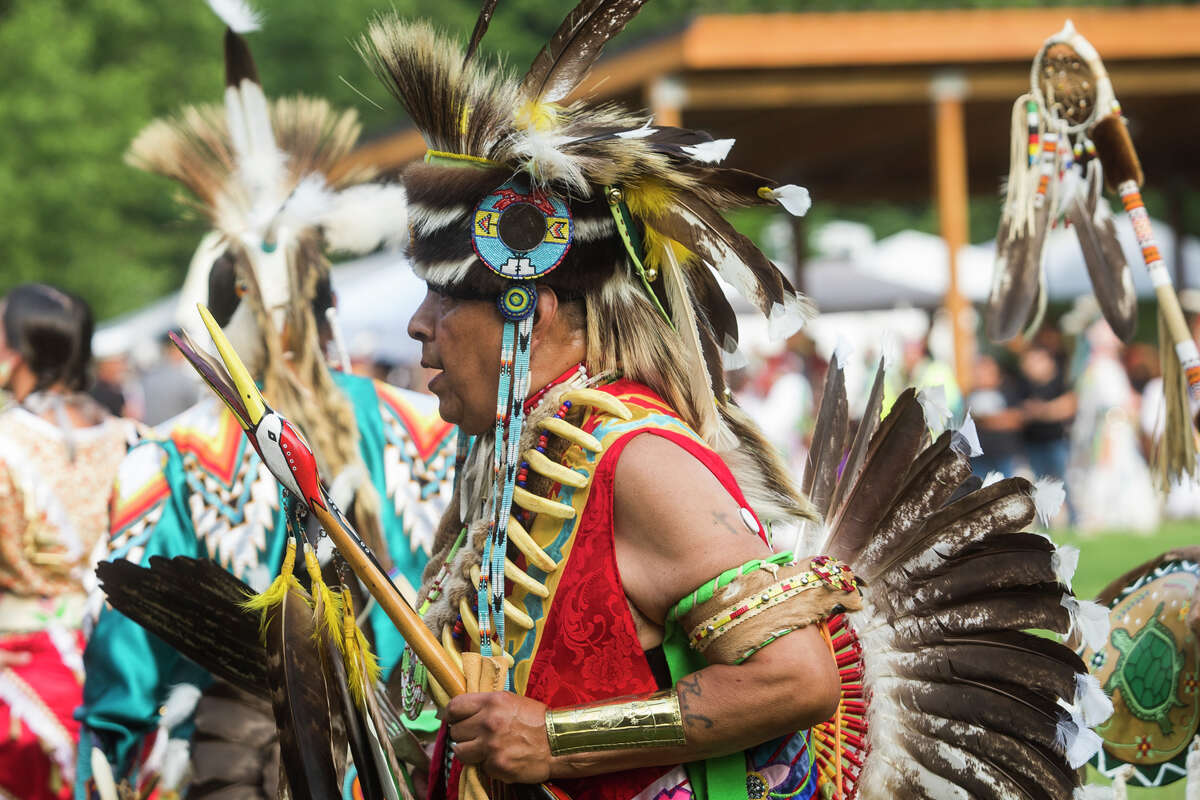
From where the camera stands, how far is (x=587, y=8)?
7.32 ft

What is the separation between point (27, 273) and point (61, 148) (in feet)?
7.03

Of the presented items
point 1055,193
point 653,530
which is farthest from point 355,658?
point 1055,193

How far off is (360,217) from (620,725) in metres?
2.13

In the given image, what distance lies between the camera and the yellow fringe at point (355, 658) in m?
2.12

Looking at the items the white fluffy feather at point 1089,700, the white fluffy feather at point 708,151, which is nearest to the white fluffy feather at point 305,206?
the white fluffy feather at point 708,151

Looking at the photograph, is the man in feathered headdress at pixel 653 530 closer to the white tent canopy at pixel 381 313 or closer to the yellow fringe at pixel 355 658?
the yellow fringe at pixel 355 658

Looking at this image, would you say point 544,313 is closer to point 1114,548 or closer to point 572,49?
point 572,49

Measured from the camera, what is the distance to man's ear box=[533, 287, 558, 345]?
2170mm

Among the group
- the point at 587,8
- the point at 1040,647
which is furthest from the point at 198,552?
the point at 1040,647

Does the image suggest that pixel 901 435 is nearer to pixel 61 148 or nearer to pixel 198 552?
pixel 198 552

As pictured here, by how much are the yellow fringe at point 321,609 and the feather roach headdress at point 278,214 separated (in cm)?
138

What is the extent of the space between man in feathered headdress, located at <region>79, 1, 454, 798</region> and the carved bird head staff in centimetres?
131

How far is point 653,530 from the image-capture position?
1962 millimetres

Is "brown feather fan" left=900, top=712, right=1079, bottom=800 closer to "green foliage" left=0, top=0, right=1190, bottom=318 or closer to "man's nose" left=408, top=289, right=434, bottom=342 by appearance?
"man's nose" left=408, top=289, right=434, bottom=342
